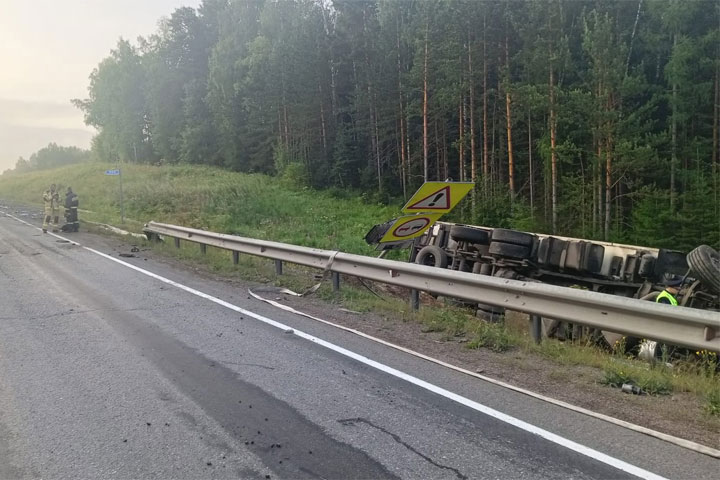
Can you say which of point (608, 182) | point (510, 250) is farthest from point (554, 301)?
point (608, 182)

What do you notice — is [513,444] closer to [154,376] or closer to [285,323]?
[154,376]

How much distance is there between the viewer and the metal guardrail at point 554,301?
4656 millimetres

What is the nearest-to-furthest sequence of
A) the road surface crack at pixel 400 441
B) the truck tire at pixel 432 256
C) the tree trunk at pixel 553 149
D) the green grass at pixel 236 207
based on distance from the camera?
the road surface crack at pixel 400 441, the truck tire at pixel 432 256, the green grass at pixel 236 207, the tree trunk at pixel 553 149

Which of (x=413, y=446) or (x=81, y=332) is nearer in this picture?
(x=413, y=446)

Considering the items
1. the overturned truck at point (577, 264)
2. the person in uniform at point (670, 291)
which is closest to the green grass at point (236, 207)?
the overturned truck at point (577, 264)

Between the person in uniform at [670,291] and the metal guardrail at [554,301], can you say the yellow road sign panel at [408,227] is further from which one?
the person in uniform at [670,291]

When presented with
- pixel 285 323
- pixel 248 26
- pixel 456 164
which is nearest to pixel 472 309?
pixel 285 323

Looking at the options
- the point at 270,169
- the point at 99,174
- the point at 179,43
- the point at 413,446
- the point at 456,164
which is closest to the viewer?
the point at 413,446

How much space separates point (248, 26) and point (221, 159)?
13.2 meters

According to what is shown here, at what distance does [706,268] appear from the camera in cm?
670

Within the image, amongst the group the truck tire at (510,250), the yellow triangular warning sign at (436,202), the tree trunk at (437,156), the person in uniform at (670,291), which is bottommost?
the person in uniform at (670,291)

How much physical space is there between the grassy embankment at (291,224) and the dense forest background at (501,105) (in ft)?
Answer: 18.8

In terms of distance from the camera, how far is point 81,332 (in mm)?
6395

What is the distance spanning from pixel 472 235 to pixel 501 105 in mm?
21996
